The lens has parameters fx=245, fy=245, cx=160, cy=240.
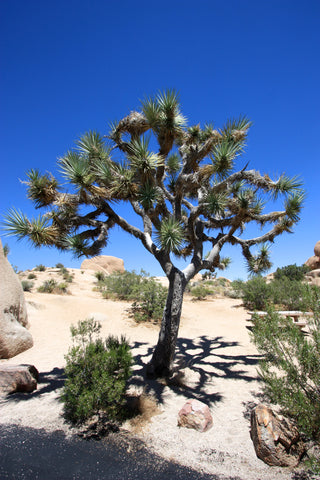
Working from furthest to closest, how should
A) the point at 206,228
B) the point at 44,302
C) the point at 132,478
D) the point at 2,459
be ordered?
the point at 44,302
the point at 206,228
the point at 2,459
the point at 132,478

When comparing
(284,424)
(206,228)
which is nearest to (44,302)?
(206,228)

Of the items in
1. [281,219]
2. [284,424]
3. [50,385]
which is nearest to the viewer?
[284,424]

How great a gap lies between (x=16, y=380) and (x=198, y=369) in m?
4.00

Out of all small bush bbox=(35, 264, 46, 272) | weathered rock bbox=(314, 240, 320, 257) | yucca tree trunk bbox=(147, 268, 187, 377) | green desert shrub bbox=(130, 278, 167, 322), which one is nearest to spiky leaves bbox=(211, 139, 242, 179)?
yucca tree trunk bbox=(147, 268, 187, 377)

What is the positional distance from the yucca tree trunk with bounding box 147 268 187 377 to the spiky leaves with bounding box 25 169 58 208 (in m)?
3.08

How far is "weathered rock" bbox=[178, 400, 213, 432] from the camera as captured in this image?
11.8ft

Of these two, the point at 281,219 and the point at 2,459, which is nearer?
the point at 2,459

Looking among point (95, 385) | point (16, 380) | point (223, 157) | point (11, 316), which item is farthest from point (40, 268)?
point (223, 157)

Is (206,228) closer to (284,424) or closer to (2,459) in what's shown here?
(284,424)

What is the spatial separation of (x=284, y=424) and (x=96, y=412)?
2.66 m

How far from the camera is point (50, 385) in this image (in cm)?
498

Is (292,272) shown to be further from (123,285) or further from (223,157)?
(223,157)

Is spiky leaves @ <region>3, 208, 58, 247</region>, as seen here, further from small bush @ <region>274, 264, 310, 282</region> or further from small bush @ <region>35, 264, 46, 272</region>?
small bush @ <region>35, 264, 46, 272</region>

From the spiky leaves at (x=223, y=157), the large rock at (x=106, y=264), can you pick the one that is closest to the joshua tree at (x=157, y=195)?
the spiky leaves at (x=223, y=157)
